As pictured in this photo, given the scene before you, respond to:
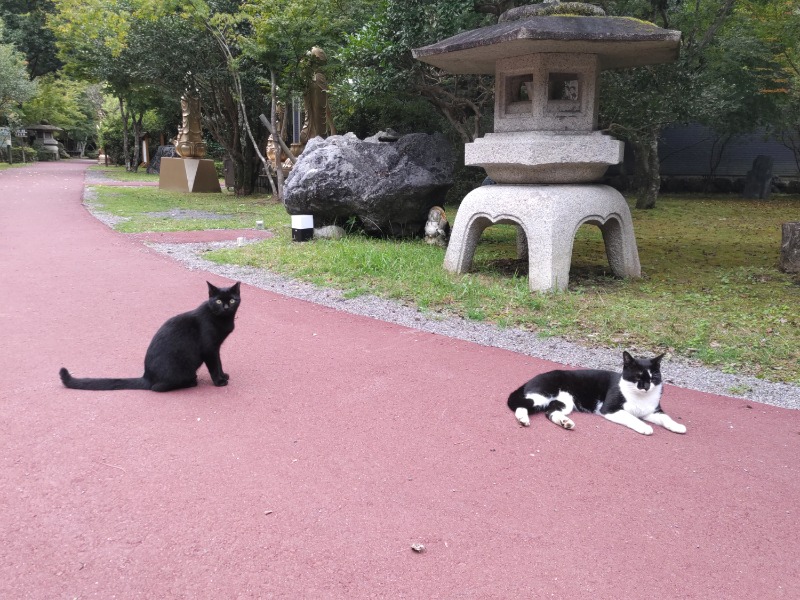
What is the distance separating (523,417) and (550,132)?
4721 millimetres

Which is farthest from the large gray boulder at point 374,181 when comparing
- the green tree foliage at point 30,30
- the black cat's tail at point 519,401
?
the green tree foliage at point 30,30

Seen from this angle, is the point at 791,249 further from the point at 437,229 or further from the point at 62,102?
the point at 62,102

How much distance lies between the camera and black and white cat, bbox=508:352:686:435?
4.02m

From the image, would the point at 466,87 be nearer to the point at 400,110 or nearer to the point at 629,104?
the point at 629,104

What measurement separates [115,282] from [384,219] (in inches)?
180

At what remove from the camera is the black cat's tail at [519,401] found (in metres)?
4.20

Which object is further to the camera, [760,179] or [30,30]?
[30,30]

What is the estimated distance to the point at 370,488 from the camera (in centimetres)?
331

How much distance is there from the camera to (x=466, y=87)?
11.8 meters

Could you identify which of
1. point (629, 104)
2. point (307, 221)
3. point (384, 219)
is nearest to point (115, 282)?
point (307, 221)

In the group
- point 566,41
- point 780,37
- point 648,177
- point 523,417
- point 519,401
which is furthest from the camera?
point 648,177

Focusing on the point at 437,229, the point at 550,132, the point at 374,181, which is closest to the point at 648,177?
the point at 437,229

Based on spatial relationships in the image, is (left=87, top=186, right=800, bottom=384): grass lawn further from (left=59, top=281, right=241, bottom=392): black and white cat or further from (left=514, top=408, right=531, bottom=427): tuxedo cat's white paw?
(left=59, top=281, right=241, bottom=392): black and white cat

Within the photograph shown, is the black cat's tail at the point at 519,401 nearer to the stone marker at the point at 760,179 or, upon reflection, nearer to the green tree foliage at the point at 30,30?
the stone marker at the point at 760,179
